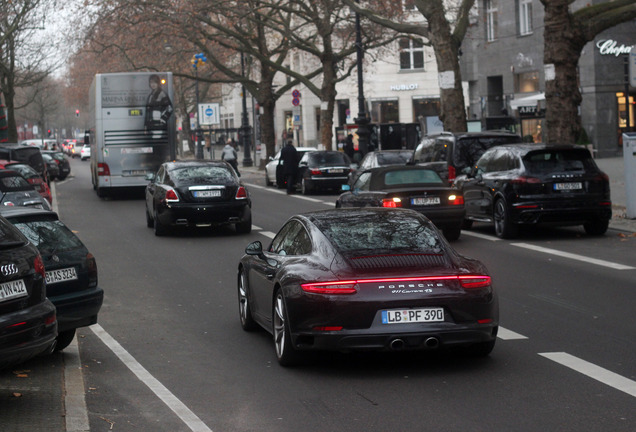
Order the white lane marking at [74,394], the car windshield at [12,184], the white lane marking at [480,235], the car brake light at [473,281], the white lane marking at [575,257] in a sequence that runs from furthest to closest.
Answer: the car windshield at [12,184], the white lane marking at [480,235], the white lane marking at [575,257], the car brake light at [473,281], the white lane marking at [74,394]

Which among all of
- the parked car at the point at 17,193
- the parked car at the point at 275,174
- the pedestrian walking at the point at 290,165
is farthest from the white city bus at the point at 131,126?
the parked car at the point at 17,193

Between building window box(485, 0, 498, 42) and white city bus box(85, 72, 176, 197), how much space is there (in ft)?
84.8

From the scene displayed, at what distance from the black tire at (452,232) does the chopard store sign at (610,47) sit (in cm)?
2921

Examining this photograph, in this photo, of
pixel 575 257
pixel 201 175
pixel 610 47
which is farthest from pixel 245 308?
pixel 610 47

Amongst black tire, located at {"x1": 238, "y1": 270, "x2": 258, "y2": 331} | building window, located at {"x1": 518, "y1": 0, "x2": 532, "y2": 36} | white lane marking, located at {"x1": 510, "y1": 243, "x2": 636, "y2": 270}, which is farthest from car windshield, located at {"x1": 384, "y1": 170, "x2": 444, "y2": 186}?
building window, located at {"x1": 518, "y1": 0, "x2": 532, "y2": 36}

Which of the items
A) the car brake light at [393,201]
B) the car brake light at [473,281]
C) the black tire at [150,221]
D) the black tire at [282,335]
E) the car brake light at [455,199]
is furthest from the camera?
the black tire at [150,221]

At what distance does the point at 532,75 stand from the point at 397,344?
4499 centimetres

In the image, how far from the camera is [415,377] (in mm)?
8297

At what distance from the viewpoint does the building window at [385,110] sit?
7606 centimetres

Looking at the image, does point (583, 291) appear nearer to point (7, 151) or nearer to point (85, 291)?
point (85, 291)

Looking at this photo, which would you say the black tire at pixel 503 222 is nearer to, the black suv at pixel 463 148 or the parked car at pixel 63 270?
the black suv at pixel 463 148

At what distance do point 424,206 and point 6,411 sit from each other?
11790mm

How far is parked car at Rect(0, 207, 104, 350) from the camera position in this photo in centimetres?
931

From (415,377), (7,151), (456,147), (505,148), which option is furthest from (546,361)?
(7,151)
